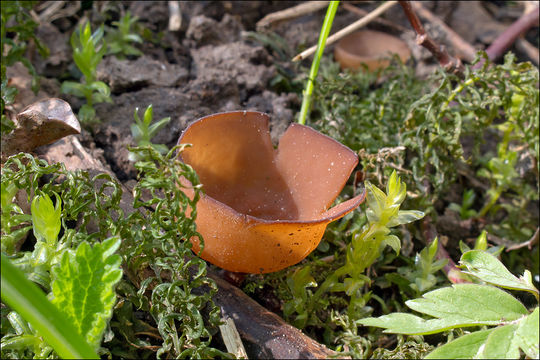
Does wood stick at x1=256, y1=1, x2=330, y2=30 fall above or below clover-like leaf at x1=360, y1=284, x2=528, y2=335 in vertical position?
above

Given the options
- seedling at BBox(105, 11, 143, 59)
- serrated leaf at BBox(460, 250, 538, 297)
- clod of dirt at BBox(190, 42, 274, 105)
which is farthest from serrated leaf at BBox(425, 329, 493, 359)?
seedling at BBox(105, 11, 143, 59)

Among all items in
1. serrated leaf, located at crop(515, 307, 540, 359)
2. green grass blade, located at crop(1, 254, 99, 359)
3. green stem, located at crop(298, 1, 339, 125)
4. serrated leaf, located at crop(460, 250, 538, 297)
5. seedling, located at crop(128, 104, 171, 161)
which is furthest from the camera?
green stem, located at crop(298, 1, 339, 125)

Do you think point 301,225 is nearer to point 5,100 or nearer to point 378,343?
point 378,343

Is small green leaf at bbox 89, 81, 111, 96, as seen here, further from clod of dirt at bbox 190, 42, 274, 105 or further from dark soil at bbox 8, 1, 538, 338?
clod of dirt at bbox 190, 42, 274, 105

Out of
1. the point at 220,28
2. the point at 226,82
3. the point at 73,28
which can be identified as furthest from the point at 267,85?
the point at 73,28

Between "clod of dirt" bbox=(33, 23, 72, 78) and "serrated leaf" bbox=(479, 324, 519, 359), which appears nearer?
"serrated leaf" bbox=(479, 324, 519, 359)

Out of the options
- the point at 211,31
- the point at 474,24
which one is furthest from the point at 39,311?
the point at 474,24

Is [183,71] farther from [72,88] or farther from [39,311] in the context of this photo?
[39,311]
